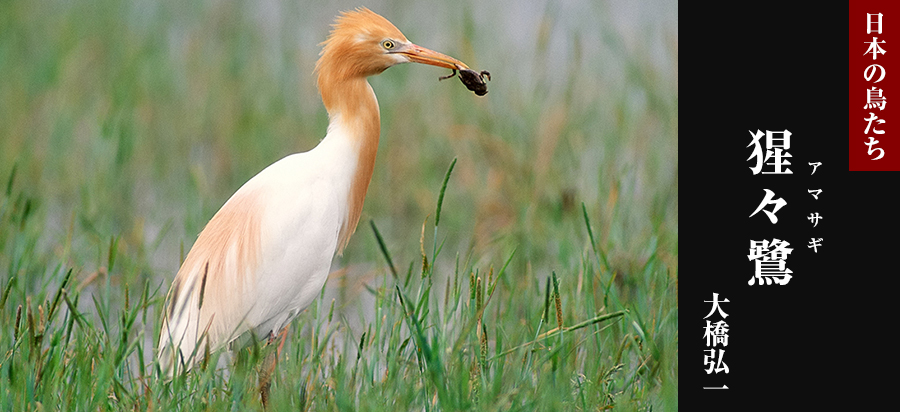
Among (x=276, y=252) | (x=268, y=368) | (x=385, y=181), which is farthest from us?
(x=385, y=181)

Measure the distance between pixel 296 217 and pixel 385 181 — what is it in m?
1.50

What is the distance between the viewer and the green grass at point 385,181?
8.02 feet

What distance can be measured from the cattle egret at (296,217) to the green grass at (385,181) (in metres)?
0.12

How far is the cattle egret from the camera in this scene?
2.50 m

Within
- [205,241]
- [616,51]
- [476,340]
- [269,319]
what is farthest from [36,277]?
[616,51]

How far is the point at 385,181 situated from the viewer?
402 centimetres

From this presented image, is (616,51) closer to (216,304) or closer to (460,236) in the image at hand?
(460,236)

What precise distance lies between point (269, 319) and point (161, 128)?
200 cm

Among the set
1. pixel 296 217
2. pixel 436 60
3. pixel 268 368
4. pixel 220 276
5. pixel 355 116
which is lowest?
pixel 268 368

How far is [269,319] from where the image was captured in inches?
103

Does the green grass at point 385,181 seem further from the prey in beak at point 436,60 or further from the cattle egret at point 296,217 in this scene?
the prey in beak at point 436,60

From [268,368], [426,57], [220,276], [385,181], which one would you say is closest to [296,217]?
[220,276]

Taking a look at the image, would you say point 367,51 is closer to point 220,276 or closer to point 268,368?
point 220,276

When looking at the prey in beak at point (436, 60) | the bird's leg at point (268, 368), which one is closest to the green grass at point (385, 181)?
the bird's leg at point (268, 368)
